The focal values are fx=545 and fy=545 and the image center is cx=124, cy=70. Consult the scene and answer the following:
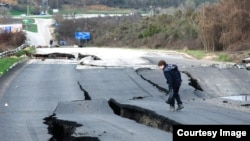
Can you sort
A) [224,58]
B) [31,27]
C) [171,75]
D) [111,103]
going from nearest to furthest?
1. [171,75]
2. [111,103]
3. [224,58]
4. [31,27]

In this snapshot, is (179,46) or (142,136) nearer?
(142,136)

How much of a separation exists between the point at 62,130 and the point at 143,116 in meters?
2.65

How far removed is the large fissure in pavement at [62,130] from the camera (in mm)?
12544

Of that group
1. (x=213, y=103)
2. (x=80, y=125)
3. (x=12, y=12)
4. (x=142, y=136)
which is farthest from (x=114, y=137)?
(x=12, y=12)

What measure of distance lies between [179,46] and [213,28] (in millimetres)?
16436

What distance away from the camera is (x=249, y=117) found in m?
15.1

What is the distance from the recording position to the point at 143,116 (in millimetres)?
15875

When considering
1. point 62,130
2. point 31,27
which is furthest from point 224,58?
point 31,27

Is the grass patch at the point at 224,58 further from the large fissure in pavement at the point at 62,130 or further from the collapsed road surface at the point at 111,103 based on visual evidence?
the large fissure in pavement at the point at 62,130

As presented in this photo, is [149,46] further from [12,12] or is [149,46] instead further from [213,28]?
[12,12]

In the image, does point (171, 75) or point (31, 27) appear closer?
point (171, 75)

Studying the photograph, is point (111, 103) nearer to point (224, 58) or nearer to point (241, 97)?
point (241, 97)

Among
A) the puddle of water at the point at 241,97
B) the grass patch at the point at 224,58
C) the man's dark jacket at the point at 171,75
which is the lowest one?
the grass patch at the point at 224,58

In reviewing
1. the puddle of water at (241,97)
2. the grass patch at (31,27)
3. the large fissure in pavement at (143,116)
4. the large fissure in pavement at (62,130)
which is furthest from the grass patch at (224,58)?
the grass patch at (31,27)
